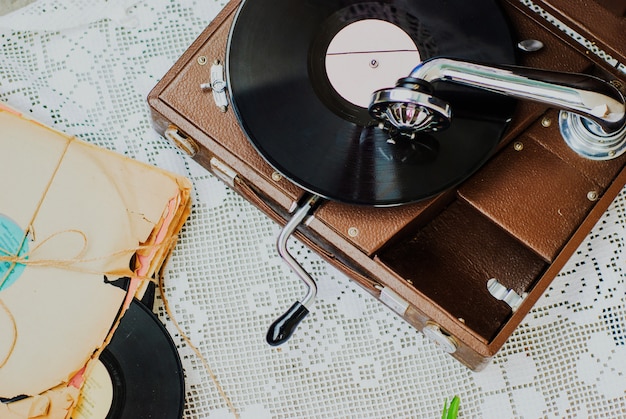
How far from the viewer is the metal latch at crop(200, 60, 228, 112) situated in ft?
2.90

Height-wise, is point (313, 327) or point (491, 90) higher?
point (491, 90)

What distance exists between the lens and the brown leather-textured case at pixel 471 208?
86 cm

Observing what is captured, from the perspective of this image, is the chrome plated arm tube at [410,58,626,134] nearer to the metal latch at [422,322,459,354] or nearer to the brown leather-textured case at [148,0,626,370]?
the brown leather-textured case at [148,0,626,370]

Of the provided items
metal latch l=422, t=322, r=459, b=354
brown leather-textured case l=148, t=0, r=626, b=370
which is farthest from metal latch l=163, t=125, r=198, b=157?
metal latch l=422, t=322, r=459, b=354

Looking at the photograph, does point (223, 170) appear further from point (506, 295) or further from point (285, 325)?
point (506, 295)

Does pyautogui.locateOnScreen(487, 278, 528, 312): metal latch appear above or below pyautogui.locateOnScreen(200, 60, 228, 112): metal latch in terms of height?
below

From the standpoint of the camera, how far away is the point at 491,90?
0.78 m

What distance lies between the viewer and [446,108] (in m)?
0.75

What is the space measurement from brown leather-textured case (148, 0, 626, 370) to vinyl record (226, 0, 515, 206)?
0.13ft

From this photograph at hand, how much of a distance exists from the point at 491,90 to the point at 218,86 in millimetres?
295

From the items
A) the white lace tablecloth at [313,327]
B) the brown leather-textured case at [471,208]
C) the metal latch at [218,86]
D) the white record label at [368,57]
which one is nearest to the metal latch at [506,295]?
the brown leather-textured case at [471,208]

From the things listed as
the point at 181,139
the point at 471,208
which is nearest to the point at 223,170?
the point at 181,139

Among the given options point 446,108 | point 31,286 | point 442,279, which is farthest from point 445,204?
point 31,286

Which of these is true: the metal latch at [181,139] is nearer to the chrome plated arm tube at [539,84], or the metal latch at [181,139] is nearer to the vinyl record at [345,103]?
the vinyl record at [345,103]
